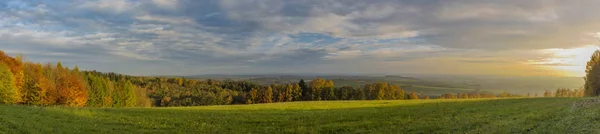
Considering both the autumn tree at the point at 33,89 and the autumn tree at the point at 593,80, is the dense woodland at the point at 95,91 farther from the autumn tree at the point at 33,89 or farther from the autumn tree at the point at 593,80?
the autumn tree at the point at 593,80

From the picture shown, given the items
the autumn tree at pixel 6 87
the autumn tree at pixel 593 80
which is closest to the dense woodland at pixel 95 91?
the autumn tree at pixel 6 87

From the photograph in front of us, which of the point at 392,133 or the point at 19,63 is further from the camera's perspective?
the point at 19,63

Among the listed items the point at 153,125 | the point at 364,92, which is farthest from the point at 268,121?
the point at 364,92

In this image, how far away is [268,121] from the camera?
85.3ft

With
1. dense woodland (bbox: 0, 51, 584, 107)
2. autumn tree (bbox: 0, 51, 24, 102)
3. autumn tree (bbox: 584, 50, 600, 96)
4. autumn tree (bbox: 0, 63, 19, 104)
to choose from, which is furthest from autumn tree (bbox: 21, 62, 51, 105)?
autumn tree (bbox: 584, 50, 600, 96)

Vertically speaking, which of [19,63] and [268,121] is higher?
[19,63]

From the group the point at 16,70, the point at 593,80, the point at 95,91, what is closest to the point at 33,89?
the point at 16,70

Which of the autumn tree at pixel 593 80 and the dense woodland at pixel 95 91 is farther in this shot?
the dense woodland at pixel 95 91

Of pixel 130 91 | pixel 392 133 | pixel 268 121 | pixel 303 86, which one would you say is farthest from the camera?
pixel 303 86

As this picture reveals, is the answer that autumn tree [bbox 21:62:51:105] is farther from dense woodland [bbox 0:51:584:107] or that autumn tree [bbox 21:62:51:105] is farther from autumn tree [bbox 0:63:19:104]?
autumn tree [bbox 0:63:19:104]

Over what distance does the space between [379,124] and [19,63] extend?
7891 centimetres

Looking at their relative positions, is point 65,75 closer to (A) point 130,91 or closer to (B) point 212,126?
(A) point 130,91

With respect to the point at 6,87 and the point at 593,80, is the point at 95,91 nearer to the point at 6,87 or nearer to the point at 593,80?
the point at 6,87

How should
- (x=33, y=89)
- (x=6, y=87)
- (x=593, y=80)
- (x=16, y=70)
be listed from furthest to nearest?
(x=33, y=89) → (x=16, y=70) → (x=593, y=80) → (x=6, y=87)
